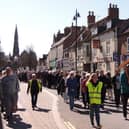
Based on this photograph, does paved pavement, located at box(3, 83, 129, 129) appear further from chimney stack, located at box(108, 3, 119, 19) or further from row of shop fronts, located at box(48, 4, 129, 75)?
chimney stack, located at box(108, 3, 119, 19)

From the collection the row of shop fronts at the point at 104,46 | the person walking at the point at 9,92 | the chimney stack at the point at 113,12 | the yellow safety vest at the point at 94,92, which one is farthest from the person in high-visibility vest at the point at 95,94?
the chimney stack at the point at 113,12

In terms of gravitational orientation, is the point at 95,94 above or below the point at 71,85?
below

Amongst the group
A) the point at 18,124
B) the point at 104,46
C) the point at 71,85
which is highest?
the point at 104,46

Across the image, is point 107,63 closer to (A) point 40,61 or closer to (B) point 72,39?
(B) point 72,39

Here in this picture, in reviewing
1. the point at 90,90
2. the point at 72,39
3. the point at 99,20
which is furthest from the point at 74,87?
the point at 72,39

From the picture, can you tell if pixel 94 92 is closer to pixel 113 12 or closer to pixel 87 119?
pixel 87 119

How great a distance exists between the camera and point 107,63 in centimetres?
5694

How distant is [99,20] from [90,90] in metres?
55.8

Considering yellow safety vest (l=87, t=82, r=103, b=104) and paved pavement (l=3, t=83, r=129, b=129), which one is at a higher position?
yellow safety vest (l=87, t=82, r=103, b=104)

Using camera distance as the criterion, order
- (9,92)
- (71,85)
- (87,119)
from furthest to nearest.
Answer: (71,85), (87,119), (9,92)

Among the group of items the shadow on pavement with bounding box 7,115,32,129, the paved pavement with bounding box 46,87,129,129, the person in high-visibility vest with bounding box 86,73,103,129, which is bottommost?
Result: the shadow on pavement with bounding box 7,115,32,129

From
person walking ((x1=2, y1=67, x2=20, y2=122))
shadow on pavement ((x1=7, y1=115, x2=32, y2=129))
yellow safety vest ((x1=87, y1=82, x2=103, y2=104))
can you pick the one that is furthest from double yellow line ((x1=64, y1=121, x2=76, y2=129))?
person walking ((x1=2, y1=67, x2=20, y2=122))

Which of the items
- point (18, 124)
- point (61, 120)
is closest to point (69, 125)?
point (61, 120)

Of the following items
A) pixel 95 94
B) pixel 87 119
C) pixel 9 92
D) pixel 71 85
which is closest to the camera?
pixel 95 94
